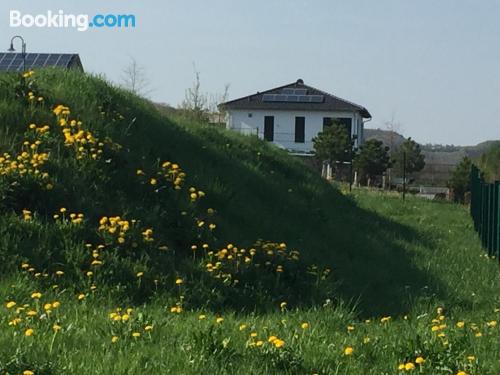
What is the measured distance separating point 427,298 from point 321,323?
2.45m

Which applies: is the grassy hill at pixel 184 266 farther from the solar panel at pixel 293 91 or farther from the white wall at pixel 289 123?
the solar panel at pixel 293 91

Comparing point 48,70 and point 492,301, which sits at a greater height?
point 48,70

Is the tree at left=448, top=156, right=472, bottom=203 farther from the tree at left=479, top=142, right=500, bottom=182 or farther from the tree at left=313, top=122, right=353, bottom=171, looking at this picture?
the tree at left=313, top=122, right=353, bottom=171

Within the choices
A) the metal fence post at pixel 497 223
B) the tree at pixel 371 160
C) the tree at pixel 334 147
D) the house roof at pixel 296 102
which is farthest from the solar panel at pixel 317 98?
the metal fence post at pixel 497 223

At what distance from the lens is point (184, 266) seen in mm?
6973

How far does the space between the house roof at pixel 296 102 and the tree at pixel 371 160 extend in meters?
15.8

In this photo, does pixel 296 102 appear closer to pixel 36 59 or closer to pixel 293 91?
pixel 293 91

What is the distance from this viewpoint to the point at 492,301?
804 centimetres

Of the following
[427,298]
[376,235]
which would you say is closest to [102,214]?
[427,298]

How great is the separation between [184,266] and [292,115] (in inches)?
1922

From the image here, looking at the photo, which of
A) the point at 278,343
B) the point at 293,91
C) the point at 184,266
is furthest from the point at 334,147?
the point at 278,343

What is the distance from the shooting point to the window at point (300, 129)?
180 feet

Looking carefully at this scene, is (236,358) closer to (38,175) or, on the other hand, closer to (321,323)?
(321,323)

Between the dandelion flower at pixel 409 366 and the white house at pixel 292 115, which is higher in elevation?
the white house at pixel 292 115
